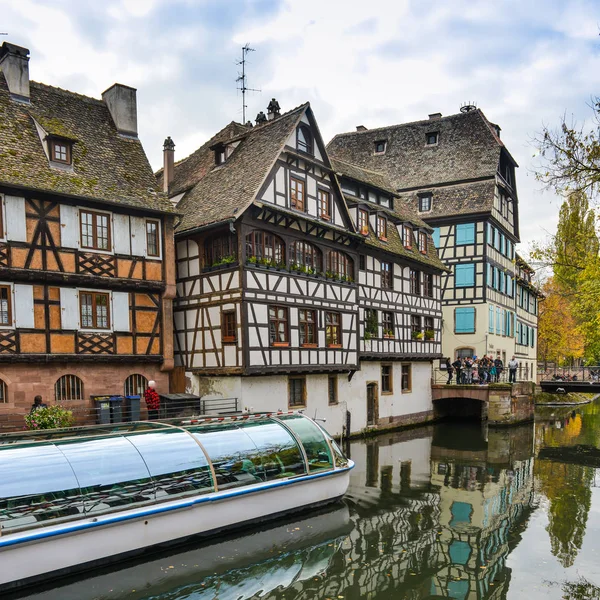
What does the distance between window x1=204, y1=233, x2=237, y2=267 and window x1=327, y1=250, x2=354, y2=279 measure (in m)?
4.93

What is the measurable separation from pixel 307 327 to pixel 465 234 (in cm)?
1756

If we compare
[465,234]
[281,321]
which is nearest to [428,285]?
[465,234]

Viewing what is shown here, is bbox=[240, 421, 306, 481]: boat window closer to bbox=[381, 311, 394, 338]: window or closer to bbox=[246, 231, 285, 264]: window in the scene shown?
bbox=[246, 231, 285, 264]: window

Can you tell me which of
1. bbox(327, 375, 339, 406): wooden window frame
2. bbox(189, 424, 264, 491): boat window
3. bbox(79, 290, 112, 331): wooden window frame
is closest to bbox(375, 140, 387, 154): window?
bbox(327, 375, 339, 406): wooden window frame

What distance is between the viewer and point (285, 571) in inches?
431

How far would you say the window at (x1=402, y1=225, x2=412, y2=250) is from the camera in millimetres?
30234

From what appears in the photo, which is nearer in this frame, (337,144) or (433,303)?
(433,303)

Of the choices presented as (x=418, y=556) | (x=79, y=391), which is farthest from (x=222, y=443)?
(x=79, y=391)

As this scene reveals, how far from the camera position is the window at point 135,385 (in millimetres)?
19766

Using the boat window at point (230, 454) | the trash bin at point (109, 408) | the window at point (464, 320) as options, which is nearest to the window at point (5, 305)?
the trash bin at point (109, 408)

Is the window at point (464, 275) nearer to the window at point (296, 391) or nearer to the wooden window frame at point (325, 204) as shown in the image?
the wooden window frame at point (325, 204)

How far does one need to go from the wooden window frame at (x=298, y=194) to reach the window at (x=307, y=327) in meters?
3.81

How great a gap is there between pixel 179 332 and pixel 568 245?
13.6 meters

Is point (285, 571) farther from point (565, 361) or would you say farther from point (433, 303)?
point (565, 361)
